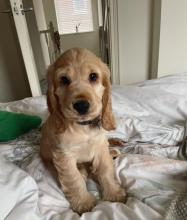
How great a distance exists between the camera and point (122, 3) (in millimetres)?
2180

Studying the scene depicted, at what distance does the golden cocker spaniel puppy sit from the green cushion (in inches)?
10.0

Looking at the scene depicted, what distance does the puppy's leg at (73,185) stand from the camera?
92 centimetres

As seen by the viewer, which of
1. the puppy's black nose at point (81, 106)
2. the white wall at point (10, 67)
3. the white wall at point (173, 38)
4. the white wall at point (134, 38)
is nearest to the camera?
the puppy's black nose at point (81, 106)

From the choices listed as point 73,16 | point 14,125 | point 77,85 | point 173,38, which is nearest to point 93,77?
point 77,85

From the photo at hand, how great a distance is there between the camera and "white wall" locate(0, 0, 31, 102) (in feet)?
7.96

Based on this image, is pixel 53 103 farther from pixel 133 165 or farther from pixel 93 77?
pixel 133 165

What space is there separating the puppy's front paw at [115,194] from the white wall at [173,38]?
1527 mm

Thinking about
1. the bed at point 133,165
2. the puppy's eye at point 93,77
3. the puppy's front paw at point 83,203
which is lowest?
the puppy's front paw at point 83,203

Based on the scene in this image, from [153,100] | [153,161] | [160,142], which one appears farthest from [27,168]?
[153,100]

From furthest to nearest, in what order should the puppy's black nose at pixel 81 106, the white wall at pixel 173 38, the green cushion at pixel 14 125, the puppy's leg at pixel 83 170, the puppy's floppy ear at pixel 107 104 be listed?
1. the white wall at pixel 173 38
2. the green cushion at pixel 14 125
3. the puppy's leg at pixel 83 170
4. the puppy's floppy ear at pixel 107 104
5. the puppy's black nose at pixel 81 106

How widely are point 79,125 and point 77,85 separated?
0.18 m

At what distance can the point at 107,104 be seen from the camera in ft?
3.03

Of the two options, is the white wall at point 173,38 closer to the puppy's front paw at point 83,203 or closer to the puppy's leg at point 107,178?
the puppy's leg at point 107,178

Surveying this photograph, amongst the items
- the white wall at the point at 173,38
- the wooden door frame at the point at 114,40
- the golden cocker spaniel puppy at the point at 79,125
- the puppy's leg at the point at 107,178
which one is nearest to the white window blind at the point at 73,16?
the wooden door frame at the point at 114,40
